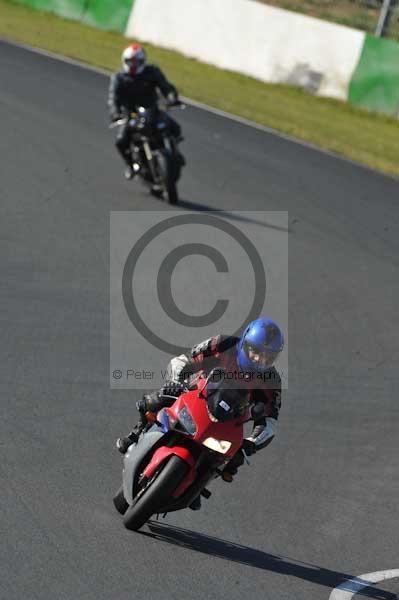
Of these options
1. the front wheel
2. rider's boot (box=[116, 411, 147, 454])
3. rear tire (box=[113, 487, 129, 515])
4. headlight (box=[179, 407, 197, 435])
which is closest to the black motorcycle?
the front wheel

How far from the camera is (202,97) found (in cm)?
2205

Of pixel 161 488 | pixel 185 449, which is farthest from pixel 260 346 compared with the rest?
pixel 161 488

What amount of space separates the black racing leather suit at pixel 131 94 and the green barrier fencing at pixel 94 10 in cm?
1259

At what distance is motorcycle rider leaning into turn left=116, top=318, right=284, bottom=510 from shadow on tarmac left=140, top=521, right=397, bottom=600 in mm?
265

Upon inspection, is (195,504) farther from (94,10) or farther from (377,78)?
(94,10)

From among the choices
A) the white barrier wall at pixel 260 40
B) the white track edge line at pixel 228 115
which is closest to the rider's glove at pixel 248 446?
the white track edge line at pixel 228 115

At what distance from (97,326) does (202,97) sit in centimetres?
1246

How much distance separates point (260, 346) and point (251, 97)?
17.5m

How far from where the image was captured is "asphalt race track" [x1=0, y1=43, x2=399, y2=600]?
6.27 meters

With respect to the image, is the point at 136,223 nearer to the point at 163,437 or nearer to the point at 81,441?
the point at 81,441

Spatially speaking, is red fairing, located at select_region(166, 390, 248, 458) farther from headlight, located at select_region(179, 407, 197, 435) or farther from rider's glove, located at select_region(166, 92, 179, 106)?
rider's glove, located at select_region(166, 92, 179, 106)

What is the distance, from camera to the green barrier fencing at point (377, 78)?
23016 mm

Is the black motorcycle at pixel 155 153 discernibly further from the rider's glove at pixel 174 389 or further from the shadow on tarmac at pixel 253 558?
the shadow on tarmac at pixel 253 558

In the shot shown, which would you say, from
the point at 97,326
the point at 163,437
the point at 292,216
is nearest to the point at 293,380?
the point at 97,326
